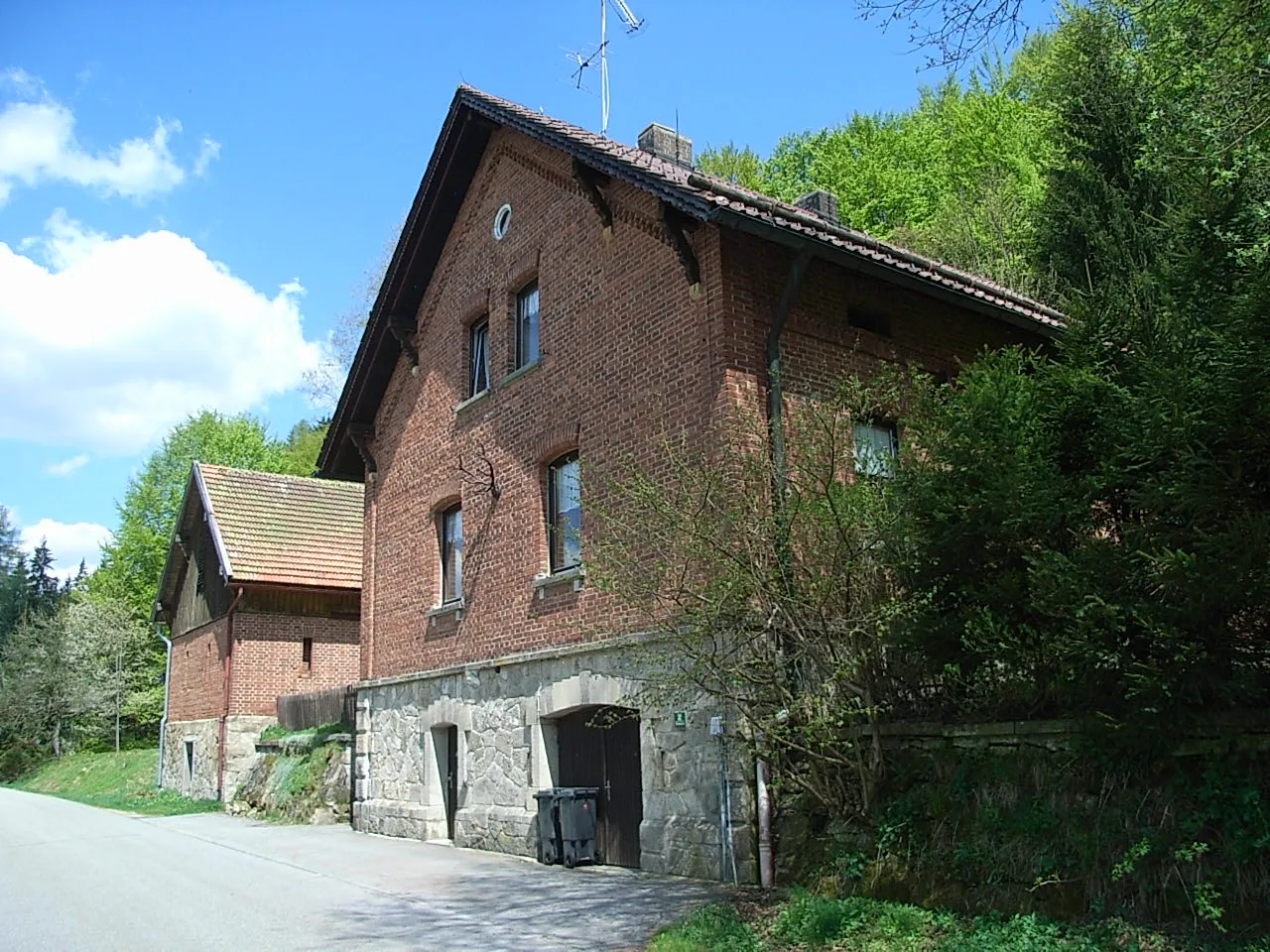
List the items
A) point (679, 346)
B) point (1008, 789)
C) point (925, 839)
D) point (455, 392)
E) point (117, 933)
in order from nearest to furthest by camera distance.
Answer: point (1008, 789)
point (925, 839)
point (117, 933)
point (679, 346)
point (455, 392)

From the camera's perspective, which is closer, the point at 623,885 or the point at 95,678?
the point at 623,885

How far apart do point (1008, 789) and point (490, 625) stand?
832 centimetres

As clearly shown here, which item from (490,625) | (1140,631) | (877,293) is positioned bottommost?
(1140,631)

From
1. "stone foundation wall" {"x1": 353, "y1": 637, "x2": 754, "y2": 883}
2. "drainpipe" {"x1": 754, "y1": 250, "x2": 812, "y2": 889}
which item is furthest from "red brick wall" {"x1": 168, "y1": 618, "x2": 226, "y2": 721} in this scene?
"drainpipe" {"x1": 754, "y1": 250, "x2": 812, "y2": 889}

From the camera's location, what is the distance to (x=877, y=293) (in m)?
12.9

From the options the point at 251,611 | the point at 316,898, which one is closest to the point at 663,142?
the point at 316,898

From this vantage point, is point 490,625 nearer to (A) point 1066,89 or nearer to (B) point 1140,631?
(B) point 1140,631

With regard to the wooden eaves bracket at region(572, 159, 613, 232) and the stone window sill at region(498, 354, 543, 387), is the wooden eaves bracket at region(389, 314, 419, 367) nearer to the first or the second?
the stone window sill at region(498, 354, 543, 387)

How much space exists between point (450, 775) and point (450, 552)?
3.25 meters

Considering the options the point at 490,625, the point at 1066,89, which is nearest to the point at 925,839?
the point at 490,625

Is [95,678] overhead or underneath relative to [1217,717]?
overhead

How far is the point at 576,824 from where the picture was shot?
1268cm

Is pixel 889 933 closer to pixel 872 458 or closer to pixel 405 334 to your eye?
pixel 872 458

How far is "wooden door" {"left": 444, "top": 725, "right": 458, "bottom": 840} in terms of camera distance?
1609 centimetres
